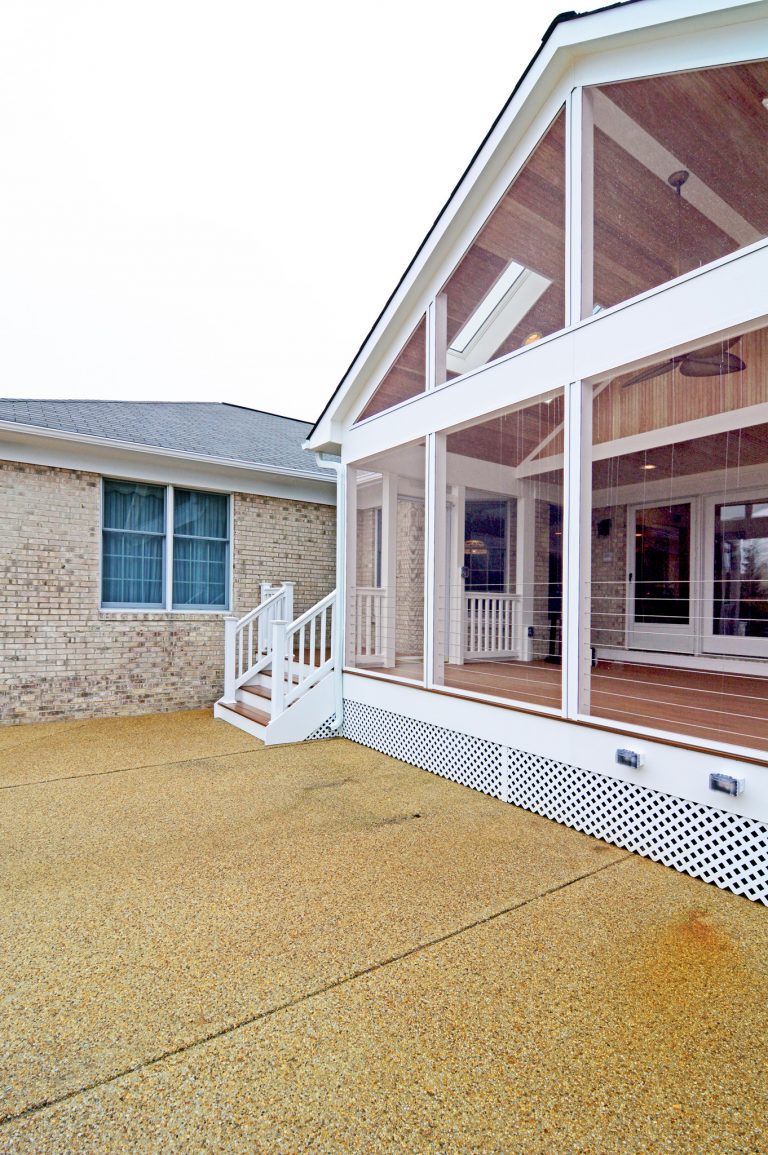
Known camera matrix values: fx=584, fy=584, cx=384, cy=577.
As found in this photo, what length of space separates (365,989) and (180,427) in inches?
305

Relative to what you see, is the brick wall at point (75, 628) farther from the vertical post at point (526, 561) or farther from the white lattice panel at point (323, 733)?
the vertical post at point (526, 561)

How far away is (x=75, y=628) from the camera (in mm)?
6793

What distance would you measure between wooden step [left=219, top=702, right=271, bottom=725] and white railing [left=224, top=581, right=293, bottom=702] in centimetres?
18

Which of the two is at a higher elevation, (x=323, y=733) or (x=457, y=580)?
(x=457, y=580)

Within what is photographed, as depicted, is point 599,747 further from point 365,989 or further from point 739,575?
point 739,575

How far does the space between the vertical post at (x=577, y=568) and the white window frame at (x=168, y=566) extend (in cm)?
521

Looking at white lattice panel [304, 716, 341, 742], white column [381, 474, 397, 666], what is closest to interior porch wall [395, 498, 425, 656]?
white column [381, 474, 397, 666]

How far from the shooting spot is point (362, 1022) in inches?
79.7

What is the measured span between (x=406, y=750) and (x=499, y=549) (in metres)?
2.69

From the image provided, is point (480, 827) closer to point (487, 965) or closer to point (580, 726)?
point (580, 726)

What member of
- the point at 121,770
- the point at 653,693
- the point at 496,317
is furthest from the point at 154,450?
the point at 653,693

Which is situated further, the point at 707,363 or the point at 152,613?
the point at 152,613

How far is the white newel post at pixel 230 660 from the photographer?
7176 mm

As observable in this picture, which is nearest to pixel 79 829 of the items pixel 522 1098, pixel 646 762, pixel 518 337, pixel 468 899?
pixel 468 899
